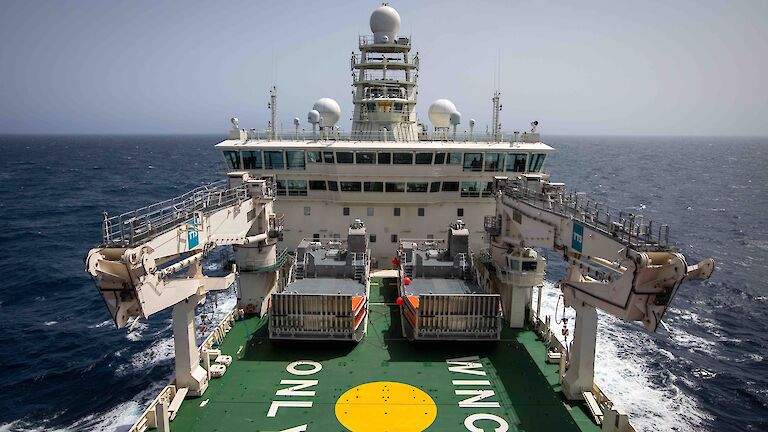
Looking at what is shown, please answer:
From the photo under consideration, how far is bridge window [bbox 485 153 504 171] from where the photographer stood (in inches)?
1201

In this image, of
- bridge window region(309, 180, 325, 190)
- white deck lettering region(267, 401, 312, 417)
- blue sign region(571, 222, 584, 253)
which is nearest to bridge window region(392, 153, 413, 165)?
bridge window region(309, 180, 325, 190)

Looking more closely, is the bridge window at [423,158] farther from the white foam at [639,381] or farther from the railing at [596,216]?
the white foam at [639,381]

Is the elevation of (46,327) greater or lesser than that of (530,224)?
lesser

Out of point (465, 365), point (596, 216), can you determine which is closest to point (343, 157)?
point (465, 365)

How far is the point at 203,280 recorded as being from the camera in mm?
16984

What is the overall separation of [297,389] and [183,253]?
6245 mm

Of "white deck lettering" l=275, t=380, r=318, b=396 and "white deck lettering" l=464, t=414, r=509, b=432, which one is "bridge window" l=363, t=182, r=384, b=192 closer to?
"white deck lettering" l=275, t=380, r=318, b=396

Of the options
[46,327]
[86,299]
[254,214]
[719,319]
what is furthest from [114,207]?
[719,319]

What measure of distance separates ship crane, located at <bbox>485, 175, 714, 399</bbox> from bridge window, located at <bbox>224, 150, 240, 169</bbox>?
15.4 m

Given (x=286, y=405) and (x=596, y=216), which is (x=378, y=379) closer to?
(x=286, y=405)

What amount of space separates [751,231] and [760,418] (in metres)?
52.7

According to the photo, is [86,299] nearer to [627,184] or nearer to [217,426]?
[217,426]

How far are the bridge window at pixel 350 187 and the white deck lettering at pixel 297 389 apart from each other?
14516mm

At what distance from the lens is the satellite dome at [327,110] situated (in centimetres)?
3478
